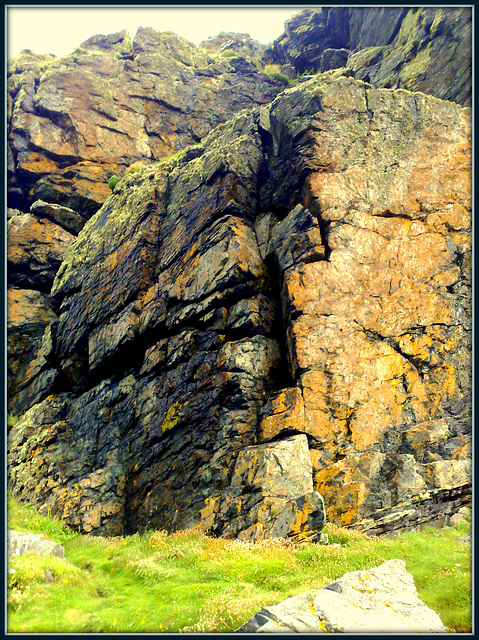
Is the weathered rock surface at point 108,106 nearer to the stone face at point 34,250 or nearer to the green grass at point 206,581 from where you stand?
the stone face at point 34,250

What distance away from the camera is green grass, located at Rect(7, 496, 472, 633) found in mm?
10500

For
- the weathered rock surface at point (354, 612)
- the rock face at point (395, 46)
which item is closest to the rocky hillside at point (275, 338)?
the weathered rock surface at point (354, 612)

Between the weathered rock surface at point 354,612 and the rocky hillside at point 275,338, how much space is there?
4.28 meters

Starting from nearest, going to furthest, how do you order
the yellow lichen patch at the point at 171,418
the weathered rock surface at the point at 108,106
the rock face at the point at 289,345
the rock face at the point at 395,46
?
the rock face at the point at 289,345, the yellow lichen patch at the point at 171,418, the rock face at the point at 395,46, the weathered rock surface at the point at 108,106

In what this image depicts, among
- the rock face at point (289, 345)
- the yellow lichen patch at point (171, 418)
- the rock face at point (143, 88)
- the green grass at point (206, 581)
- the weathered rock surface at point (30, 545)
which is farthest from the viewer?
the rock face at point (143, 88)

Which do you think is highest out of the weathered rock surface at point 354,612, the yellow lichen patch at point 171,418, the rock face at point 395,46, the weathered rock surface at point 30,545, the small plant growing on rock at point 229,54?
the small plant growing on rock at point 229,54

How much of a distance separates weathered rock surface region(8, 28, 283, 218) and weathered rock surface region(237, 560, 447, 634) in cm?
3988

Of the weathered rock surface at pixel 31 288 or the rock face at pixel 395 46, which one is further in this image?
the weathered rock surface at pixel 31 288

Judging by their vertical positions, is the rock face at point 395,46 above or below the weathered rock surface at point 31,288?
above

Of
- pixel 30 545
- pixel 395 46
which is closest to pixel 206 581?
pixel 30 545

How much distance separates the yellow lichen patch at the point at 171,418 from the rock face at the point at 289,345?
0.30 ft

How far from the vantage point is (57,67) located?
50719 millimetres

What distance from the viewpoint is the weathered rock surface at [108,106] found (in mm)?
44312

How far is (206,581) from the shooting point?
13.0 meters
